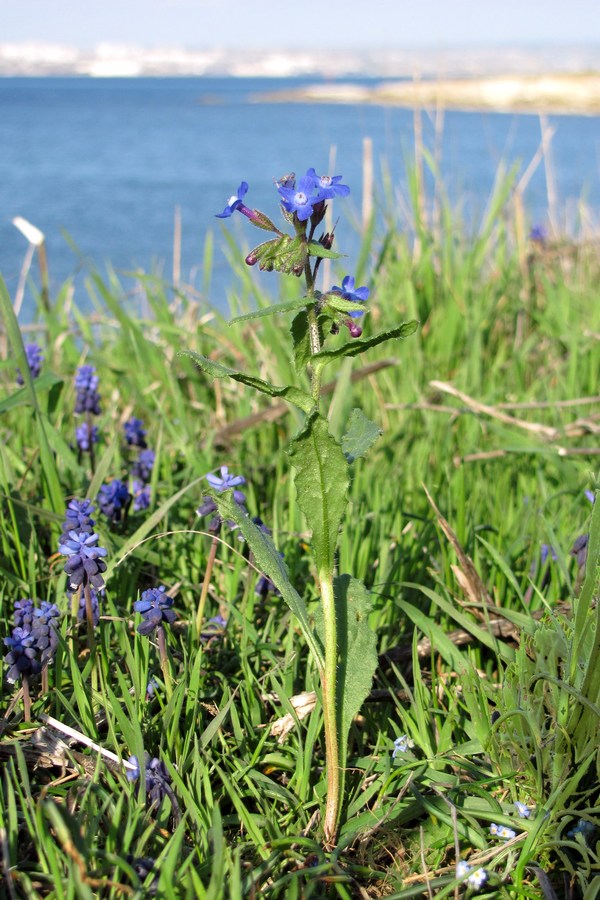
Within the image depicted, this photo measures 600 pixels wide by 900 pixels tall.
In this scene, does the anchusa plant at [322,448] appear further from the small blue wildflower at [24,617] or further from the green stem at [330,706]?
the small blue wildflower at [24,617]

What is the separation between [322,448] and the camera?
4.01 ft

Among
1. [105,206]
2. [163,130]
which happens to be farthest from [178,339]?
[163,130]

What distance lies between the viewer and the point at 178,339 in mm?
3430

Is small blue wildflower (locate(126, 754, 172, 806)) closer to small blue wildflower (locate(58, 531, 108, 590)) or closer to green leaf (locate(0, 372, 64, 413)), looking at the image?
small blue wildflower (locate(58, 531, 108, 590))

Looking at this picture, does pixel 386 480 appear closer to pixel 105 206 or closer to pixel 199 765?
pixel 199 765

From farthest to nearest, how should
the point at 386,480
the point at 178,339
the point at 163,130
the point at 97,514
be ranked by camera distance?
the point at 163,130
the point at 178,339
the point at 386,480
the point at 97,514

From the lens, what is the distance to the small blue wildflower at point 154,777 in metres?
1.27

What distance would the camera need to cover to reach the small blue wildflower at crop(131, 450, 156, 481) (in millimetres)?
2201

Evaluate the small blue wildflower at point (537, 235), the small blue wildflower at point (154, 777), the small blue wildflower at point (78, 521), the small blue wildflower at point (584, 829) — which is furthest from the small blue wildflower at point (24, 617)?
the small blue wildflower at point (537, 235)

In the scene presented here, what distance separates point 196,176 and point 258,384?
1868 cm

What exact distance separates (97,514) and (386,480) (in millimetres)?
768

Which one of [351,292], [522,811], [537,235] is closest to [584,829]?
[522,811]

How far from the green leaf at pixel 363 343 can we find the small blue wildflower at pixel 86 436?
3.83 feet

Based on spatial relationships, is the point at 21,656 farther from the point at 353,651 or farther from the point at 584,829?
the point at 584,829
